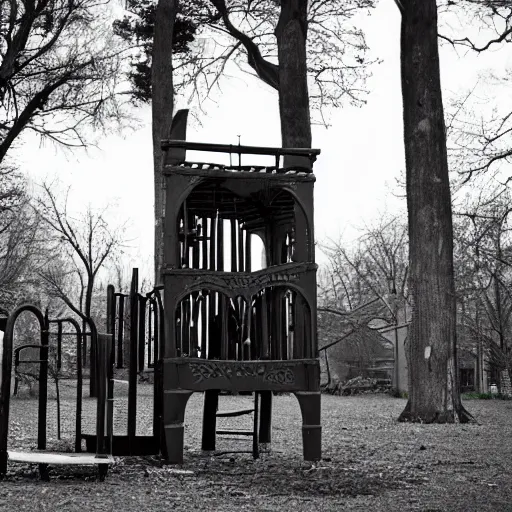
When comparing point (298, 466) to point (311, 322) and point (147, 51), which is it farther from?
point (147, 51)

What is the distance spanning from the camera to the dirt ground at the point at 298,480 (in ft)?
17.8

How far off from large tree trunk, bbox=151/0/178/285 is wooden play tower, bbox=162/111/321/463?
11.6 metres

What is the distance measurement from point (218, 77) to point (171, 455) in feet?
56.5

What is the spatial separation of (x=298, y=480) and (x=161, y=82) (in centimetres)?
1507

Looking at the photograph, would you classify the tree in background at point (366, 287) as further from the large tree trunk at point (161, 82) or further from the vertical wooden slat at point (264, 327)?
the vertical wooden slat at point (264, 327)

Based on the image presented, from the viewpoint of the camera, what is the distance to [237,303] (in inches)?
308

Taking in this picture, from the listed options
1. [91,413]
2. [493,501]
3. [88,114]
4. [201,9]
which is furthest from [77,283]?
[493,501]

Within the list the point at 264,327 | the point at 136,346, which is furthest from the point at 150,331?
the point at 264,327

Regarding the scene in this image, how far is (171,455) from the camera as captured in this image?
732 centimetres

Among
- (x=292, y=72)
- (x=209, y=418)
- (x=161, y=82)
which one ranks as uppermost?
(x=161, y=82)

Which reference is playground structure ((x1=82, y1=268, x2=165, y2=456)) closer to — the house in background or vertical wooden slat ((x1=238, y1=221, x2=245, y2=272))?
vertical wooden slat ((x1=238, y1=221, x2=245, y2=272))

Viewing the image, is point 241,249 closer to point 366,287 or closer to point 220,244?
point 220,244

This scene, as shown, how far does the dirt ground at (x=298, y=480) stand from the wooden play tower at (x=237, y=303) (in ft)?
1.74

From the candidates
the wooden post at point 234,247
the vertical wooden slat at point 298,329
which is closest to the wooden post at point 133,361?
the vertical wooden slat at point 298,329
